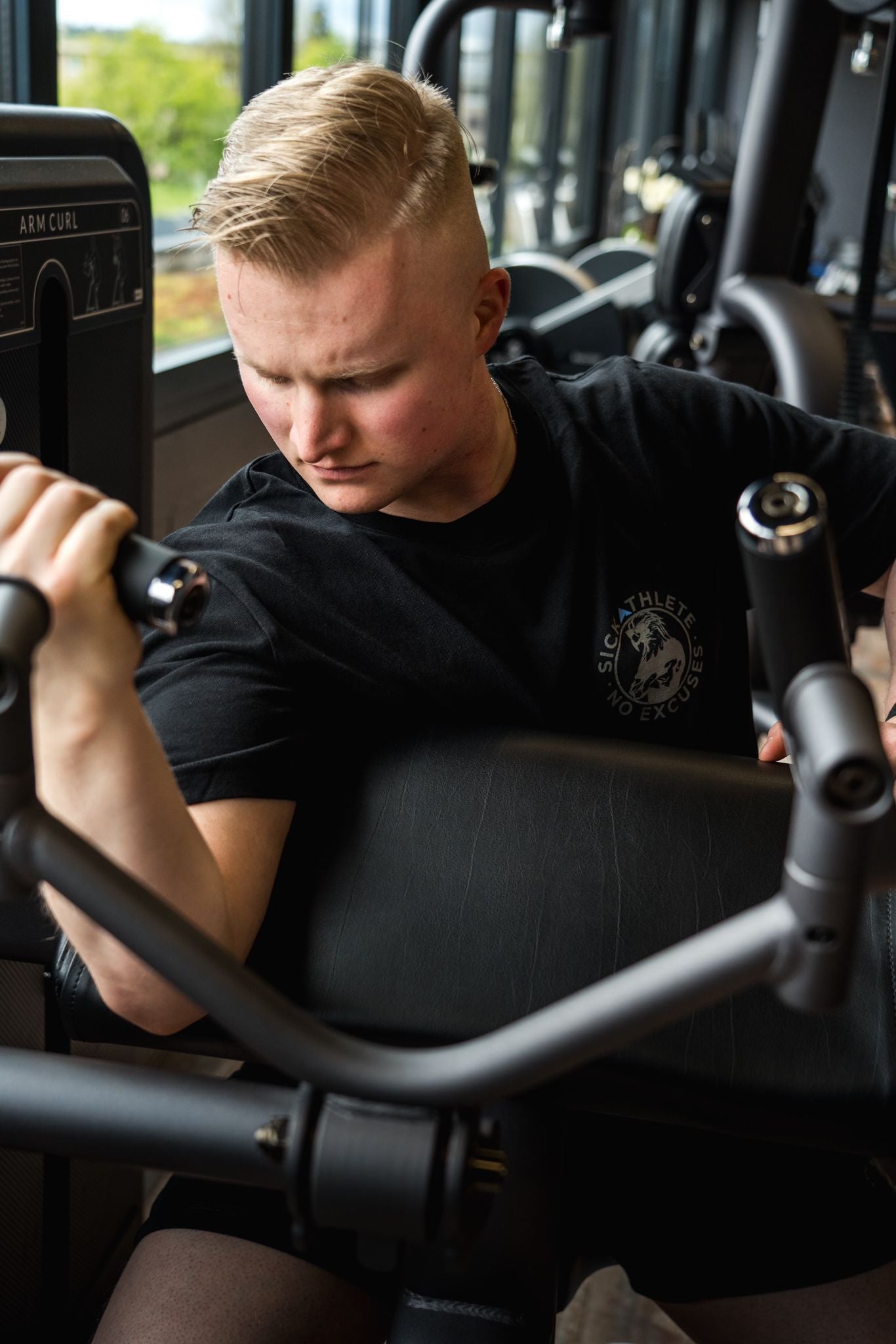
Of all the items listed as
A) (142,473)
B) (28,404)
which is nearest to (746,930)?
(28,404)

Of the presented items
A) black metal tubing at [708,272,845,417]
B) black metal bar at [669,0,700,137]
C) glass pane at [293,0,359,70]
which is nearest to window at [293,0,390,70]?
glass pane at [293,0,359,70]

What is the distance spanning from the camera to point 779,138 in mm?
2250

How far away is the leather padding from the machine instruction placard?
474 millimetres

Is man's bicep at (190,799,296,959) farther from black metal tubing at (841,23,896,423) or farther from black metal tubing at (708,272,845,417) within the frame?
black metal tubing at (841,23,896,423)

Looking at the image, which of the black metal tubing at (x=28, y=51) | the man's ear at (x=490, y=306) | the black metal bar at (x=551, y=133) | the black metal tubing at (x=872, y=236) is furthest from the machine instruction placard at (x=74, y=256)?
the black metal bar at (x=551, y=133)

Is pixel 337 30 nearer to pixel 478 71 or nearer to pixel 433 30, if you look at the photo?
pixel 433 30

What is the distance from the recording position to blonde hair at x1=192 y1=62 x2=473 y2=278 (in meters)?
0.80

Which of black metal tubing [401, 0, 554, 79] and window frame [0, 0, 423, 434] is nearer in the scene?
window frame [0, 0, 423, 434]

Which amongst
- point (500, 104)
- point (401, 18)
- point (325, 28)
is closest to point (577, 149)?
point (500, 104)

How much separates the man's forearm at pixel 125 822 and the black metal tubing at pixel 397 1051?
0.32ft

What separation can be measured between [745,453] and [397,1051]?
2.48 ft

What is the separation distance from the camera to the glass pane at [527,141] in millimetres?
6086

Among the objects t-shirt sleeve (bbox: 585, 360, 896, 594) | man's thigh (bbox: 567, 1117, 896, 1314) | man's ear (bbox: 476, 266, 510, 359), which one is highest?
man's ear (bbox: 476, 266, 510, 359)

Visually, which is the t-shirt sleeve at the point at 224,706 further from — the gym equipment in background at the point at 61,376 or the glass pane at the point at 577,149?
the glass pane at the point at 577,149
